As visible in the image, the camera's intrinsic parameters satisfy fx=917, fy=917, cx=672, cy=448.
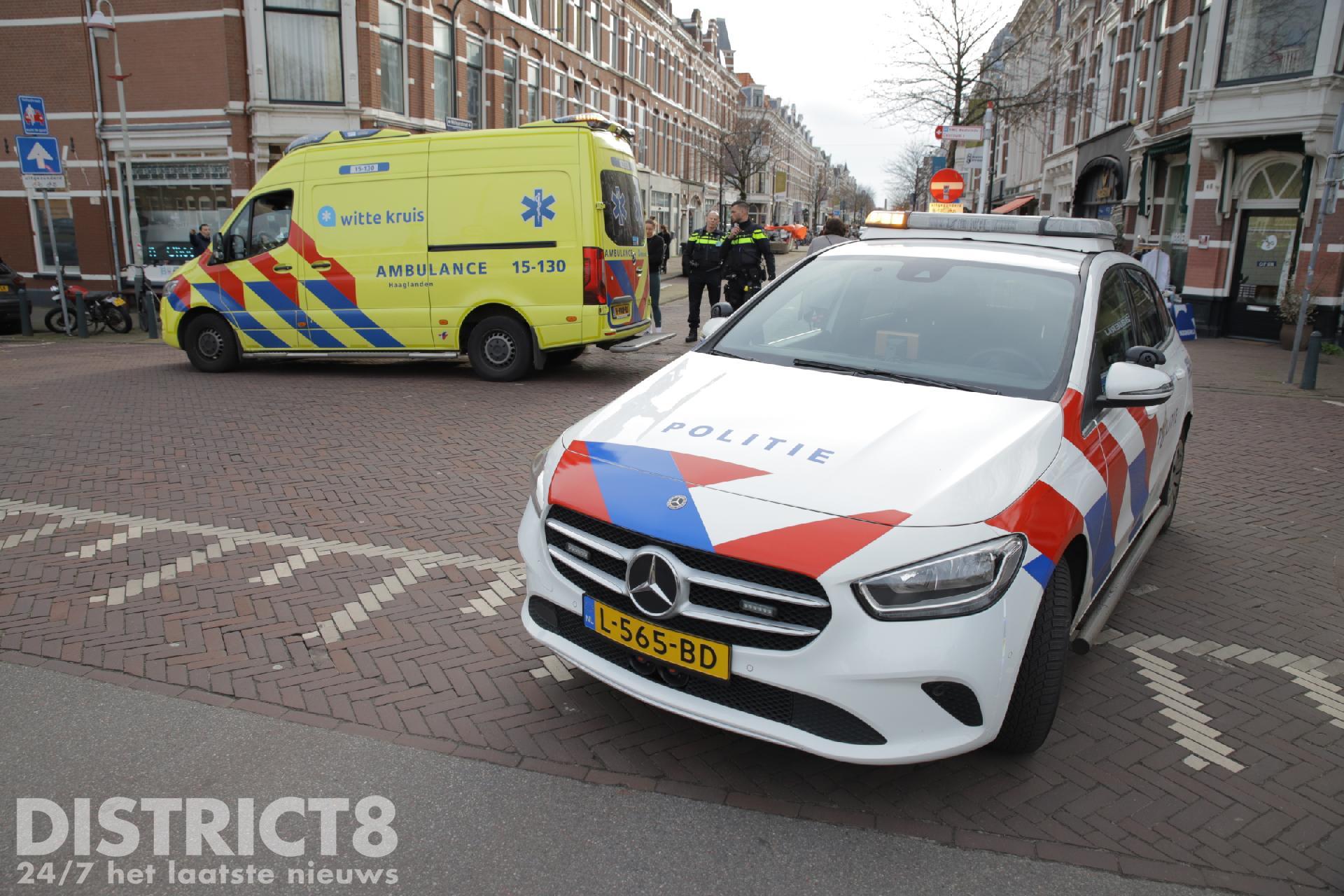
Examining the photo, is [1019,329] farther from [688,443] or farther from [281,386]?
[281,386]

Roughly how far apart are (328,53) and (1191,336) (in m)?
18.5

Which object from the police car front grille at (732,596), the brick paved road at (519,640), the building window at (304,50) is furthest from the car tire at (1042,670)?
the building window at (304,50)

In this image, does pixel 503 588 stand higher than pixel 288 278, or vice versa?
pixel 288 278

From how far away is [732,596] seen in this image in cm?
272

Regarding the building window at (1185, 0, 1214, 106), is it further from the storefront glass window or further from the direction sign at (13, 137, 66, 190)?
the storefront glass window

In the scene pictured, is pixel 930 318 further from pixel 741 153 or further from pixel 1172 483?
pixel 741 153

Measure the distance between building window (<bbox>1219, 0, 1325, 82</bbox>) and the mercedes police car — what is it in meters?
16.1

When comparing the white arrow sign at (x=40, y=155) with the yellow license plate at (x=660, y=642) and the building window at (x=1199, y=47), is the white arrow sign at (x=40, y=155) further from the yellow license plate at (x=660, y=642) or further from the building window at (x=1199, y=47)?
the building window at (x=1199, y=47)

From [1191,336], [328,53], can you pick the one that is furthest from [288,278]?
[328,53]

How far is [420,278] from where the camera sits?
1030cm

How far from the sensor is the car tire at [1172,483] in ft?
17.3

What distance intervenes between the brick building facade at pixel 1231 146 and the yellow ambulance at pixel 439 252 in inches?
416

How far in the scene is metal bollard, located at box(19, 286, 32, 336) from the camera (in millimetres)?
15742

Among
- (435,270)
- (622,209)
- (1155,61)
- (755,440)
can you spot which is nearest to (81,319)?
(435,270)
